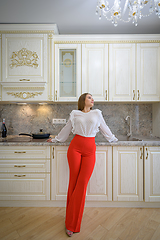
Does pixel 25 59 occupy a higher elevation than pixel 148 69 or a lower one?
higher

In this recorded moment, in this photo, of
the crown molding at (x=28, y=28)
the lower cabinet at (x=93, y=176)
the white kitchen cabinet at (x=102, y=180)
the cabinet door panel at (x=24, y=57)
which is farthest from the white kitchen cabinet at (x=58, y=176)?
the crown molding at (x=28, y=28)

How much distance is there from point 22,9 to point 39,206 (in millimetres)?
2632

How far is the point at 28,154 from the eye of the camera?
6.77ft

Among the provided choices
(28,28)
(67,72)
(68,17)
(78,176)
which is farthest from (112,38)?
(78,176)

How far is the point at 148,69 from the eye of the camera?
7.60 feet

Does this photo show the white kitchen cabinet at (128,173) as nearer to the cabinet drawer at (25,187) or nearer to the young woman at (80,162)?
the young woman at (80,162)

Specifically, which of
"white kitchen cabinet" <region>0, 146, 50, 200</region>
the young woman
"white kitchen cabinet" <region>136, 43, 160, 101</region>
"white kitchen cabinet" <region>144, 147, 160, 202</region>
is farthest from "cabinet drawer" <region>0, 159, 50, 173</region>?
"white kitchen cabinet" <region>136, 43, 160, 101</region>

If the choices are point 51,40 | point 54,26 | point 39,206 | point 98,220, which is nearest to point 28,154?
point 39,206

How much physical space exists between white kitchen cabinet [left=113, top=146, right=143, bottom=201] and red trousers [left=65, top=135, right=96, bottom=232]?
0.54 m

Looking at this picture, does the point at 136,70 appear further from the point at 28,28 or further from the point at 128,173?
the point at 28,28

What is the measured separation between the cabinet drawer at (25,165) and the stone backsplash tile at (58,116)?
0.72 metres

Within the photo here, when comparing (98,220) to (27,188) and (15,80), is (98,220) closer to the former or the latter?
(27,188)

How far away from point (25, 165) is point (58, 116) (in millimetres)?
995

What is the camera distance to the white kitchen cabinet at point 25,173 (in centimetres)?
206
